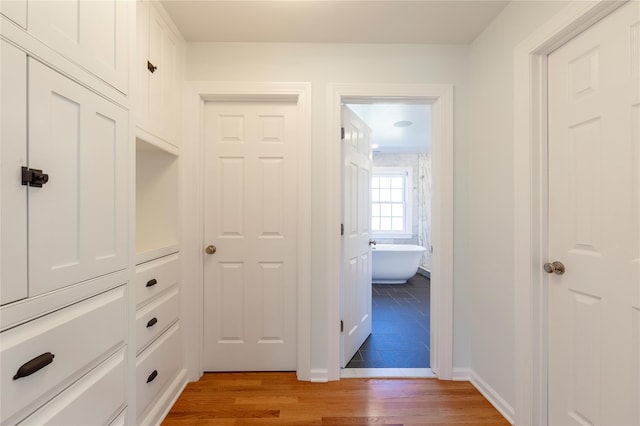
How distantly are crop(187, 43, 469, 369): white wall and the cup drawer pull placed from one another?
1380mm

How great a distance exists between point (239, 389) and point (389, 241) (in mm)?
4329

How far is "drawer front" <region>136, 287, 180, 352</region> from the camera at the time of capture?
4.58 feet

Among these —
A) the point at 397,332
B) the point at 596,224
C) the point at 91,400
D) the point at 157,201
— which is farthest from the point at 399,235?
the point at 91,400

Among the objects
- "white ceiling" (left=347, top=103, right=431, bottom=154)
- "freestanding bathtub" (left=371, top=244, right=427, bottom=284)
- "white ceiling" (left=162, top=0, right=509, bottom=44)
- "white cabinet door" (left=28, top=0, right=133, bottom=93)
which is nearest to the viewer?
"white cabinet door" (left=28, top=0, right=133, bottom=93)

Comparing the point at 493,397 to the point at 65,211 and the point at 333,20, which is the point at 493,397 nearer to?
the point at 65,211

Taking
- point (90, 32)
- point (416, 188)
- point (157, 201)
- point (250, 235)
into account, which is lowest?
point (250, 235)

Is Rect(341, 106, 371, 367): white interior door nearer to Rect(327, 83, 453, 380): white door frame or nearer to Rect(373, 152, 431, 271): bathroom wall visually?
Rect(327, 83, 453, 380): white door frame

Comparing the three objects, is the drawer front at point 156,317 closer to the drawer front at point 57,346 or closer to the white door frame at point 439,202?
the drawer front at point 57,346

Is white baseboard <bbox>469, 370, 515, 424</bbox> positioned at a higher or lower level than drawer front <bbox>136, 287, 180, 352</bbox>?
lower

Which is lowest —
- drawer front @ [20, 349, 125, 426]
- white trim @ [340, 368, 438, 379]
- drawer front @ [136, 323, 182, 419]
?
white trim @ [340, 368, 438, 379]

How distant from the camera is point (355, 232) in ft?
7.44

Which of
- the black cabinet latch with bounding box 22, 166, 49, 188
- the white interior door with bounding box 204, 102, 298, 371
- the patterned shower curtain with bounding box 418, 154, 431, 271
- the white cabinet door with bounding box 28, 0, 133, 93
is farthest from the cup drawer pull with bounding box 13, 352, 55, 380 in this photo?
the patterned shower curtain with bounding box 418, 154, 431, 271

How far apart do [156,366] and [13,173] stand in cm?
131

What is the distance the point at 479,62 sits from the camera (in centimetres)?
184
